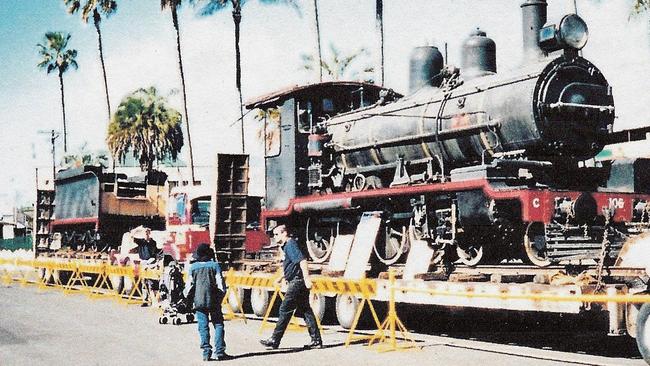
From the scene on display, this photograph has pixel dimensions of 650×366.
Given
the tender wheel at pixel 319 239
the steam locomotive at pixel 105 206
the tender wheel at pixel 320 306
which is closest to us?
the tender wheel at pixel 320 306

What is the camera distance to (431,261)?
37.7 ft

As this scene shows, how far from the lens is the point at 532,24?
1130 centimetres

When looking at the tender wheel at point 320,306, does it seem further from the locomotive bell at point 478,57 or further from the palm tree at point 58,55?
the palm tree at point 58,55

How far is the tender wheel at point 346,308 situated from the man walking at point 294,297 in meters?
Answer: 1.90

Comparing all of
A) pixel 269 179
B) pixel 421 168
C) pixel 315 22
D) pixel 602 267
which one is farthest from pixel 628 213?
pixel 315 22

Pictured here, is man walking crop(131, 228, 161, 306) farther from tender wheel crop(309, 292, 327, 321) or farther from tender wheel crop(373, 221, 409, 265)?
tender wheel crop(373, 221, 409, 265)

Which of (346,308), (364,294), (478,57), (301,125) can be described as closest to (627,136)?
(478,57)

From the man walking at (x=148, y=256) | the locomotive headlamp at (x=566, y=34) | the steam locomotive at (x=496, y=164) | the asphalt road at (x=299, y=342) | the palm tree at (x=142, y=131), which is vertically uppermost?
the palm tree at (x=142, y=131)

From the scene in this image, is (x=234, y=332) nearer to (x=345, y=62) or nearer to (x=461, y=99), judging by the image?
(x=461, y=99)

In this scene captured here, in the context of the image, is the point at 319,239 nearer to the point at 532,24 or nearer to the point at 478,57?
the point at 478,57

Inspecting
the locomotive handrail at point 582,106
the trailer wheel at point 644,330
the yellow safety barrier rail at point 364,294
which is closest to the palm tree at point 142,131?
the yellow safety barrier rail at point 364,294

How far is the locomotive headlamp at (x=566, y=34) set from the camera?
10719mm

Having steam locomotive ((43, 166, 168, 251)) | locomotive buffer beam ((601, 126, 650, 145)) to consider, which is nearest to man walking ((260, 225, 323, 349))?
locomotive buffer beam ((601, 126, 650, 145))

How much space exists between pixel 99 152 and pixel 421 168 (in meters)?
68.8
